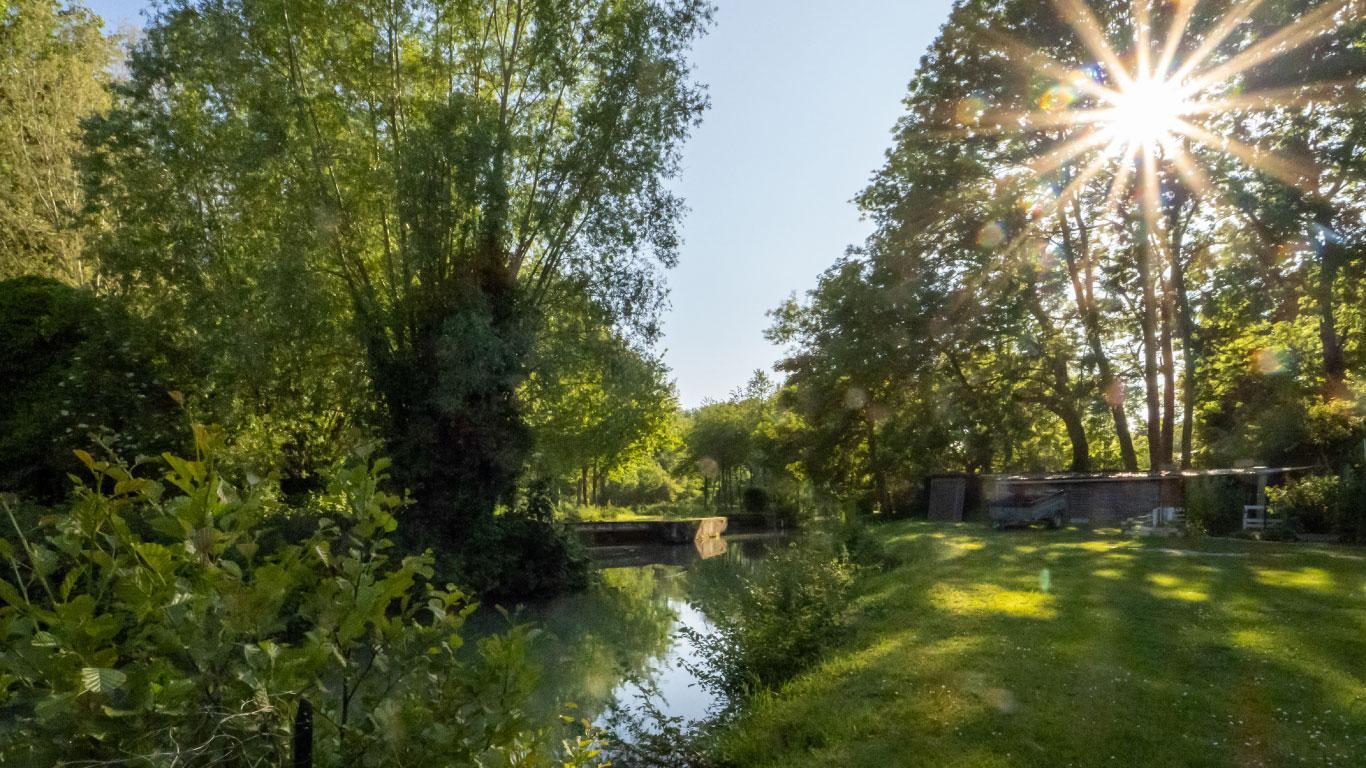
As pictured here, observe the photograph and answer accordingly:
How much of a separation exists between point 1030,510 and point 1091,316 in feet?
29.2

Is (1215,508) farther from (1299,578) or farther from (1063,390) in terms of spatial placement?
(1063,390)

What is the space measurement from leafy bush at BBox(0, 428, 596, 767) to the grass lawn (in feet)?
12.9

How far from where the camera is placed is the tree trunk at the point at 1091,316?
2711 centimetres

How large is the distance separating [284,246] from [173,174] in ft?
Result: 12.9

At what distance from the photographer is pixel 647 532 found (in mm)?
35062

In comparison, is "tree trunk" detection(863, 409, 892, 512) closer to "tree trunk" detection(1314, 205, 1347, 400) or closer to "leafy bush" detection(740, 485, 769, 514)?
"leafy bush" detection(740, 485, 769, 514)

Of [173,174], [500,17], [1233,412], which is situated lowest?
[1233,412]

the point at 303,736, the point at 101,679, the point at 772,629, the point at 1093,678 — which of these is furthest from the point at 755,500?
the point at 101,679

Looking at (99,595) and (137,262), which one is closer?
(99,595)

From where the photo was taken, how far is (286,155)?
55.1 ft

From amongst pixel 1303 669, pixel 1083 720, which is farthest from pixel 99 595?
pixel 1303 669

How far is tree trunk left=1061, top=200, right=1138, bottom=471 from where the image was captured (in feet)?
88.9

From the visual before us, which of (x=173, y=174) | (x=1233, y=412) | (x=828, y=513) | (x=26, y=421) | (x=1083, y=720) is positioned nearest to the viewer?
(x=1083, y=720)

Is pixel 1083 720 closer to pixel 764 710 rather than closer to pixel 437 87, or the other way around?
pixel 764 710
